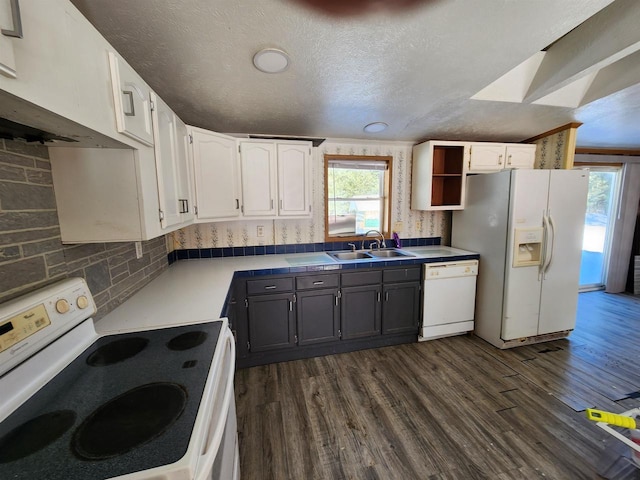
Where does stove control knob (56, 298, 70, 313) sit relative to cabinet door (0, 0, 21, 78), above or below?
below

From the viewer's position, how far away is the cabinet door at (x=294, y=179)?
2521 millimetres

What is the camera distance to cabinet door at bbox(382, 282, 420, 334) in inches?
104

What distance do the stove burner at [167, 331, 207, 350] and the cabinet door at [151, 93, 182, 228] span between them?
1.92ft

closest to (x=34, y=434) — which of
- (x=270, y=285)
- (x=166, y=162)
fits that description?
(x=166, y=162)

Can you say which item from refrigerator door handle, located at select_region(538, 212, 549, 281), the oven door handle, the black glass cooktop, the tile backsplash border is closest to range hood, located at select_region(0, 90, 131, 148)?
the black glass cooktop

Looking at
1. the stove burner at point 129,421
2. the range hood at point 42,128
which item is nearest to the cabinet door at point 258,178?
the range hood at point 42,128

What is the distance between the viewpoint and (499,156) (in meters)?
2.96

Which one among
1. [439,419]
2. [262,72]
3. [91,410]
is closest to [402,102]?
[262,72]

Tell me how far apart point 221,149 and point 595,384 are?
3605 mm

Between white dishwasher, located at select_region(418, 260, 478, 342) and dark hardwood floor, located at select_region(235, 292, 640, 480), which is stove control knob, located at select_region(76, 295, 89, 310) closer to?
dark hardwood floor, located at select_region(235, 292, 640, 480)

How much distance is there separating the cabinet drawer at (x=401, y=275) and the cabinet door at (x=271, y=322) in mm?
965

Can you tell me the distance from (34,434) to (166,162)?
4.08 feet

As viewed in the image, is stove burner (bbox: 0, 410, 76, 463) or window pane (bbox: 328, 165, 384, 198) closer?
Answer: stove burner (bbox: 0, 410, 76, 463)

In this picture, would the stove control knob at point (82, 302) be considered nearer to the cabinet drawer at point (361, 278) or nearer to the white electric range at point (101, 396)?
the white electric range at point (101, 396)
